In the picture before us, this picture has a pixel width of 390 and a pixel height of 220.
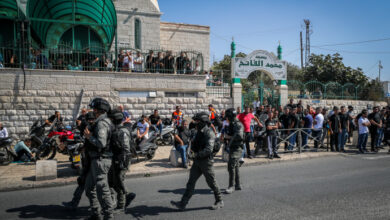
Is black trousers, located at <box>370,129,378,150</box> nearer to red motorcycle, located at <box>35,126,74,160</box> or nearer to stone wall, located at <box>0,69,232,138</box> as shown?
stone wall, located at <box>0,69,232,138</box>

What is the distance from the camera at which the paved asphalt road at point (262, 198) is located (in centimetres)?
447

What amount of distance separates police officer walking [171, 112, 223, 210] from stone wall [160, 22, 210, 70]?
15.6 metres

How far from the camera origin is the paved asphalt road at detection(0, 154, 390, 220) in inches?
176

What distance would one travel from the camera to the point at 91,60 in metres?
11.8

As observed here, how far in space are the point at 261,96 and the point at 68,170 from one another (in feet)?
35.8

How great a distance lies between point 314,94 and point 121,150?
15745 millimetres

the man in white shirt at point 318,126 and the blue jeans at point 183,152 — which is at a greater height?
the man in white shirt at point 318,126

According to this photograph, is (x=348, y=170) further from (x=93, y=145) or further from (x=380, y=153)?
(x=93, y=145)

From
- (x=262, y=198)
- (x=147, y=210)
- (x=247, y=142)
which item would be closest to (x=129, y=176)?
(x=147, y=210)

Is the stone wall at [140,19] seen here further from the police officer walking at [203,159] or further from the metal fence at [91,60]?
the police officer walking at [203,159]

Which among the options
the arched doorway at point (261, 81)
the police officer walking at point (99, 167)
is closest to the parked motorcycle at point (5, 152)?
the police officer walking at point (99, 167)

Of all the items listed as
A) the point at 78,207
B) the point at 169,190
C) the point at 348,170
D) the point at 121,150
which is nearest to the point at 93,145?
the point at 121,150

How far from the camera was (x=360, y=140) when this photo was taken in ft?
34.6

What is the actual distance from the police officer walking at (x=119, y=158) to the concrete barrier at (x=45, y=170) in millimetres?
2902
